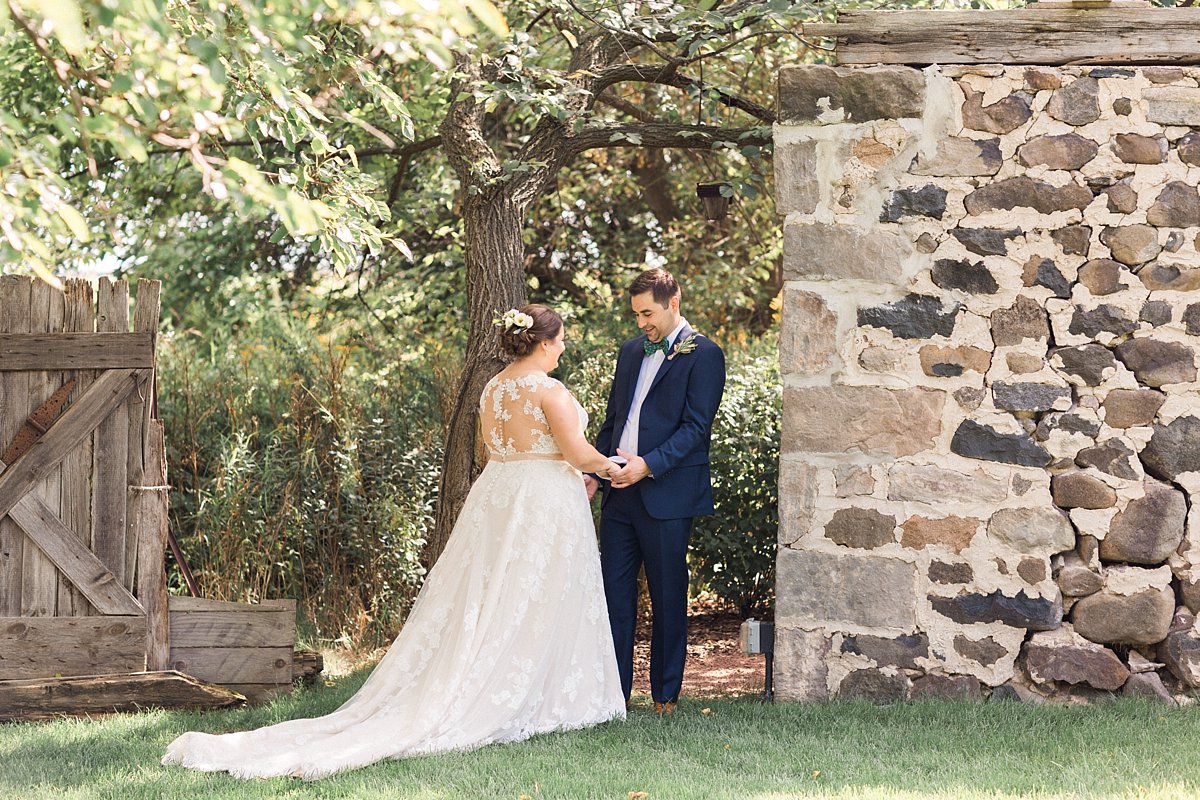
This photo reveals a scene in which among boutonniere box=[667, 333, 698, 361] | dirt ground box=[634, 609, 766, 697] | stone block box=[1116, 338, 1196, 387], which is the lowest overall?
dirt ground box=[634, 609, 766, 697]

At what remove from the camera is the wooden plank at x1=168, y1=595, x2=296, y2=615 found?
4.92 metres

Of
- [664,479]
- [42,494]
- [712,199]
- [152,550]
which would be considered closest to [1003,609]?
[664,479]

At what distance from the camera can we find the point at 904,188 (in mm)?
4469

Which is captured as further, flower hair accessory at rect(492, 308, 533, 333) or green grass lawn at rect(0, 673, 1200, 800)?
flower hair accessory at rect(492, 308, 533, 333)

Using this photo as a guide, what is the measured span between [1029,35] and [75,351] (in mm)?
3963

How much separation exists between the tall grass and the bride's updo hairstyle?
7.38ft

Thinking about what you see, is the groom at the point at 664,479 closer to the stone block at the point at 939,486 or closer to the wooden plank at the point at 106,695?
the stone block at the point at 939,486

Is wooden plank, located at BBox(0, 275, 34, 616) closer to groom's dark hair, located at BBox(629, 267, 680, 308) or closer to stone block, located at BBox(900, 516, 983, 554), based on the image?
groom's dark hair, located at BBox(629, 267, 680, 308)

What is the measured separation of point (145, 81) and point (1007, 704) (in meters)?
3.58

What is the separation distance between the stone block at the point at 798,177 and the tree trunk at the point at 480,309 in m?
1.55

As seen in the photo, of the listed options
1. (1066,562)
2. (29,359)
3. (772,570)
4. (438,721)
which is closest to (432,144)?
(29,359)

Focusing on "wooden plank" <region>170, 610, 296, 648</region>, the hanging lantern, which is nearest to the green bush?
the hanging lantern

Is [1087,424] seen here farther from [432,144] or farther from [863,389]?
[432,144]

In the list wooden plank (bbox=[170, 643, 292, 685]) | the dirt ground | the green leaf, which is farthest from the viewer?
the dirt ground
